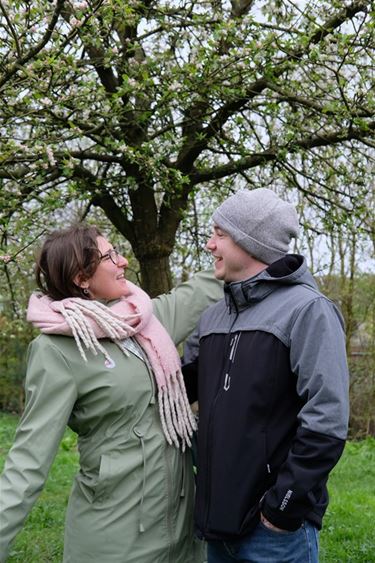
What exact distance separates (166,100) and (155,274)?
4.77ft

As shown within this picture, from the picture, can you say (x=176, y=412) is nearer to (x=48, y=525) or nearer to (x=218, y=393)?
(x=218, y=393)

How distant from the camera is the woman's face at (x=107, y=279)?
2.76 m

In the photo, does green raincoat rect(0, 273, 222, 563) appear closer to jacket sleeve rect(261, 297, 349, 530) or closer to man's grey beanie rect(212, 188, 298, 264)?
jacket sleeve rect(261, 297, 349, 530)

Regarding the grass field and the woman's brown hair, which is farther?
the grass field

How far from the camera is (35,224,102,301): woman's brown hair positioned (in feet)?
Result: 8.87

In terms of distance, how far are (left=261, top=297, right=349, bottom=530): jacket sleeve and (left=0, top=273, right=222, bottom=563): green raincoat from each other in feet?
1.58

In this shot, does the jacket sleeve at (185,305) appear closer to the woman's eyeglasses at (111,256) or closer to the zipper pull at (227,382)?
the woman's eyeglasses at (111,256)

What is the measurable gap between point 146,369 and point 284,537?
0.76 metres

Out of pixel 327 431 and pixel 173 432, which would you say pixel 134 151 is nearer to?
pixel 173 432

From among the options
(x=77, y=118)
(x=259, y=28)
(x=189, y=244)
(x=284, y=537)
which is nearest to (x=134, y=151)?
(x=77, y=118)

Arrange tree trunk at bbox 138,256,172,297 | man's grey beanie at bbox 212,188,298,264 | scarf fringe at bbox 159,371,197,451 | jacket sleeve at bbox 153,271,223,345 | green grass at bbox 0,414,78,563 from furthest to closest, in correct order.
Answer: tree trunk at bbox 138,256,172,297 < green grass at bbox 0,414,78,563 < jacket sleeve at bbox 153,271,223,345 < scarf fringe at bbox 159,371,197,451 < man's grey beanie at bbox 212,188,298,264

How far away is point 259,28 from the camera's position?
16.1 ft

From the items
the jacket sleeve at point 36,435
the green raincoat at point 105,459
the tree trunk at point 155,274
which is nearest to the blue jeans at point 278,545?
the green raincoat at point 105,459

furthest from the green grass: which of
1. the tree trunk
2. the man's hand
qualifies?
the man's hand
